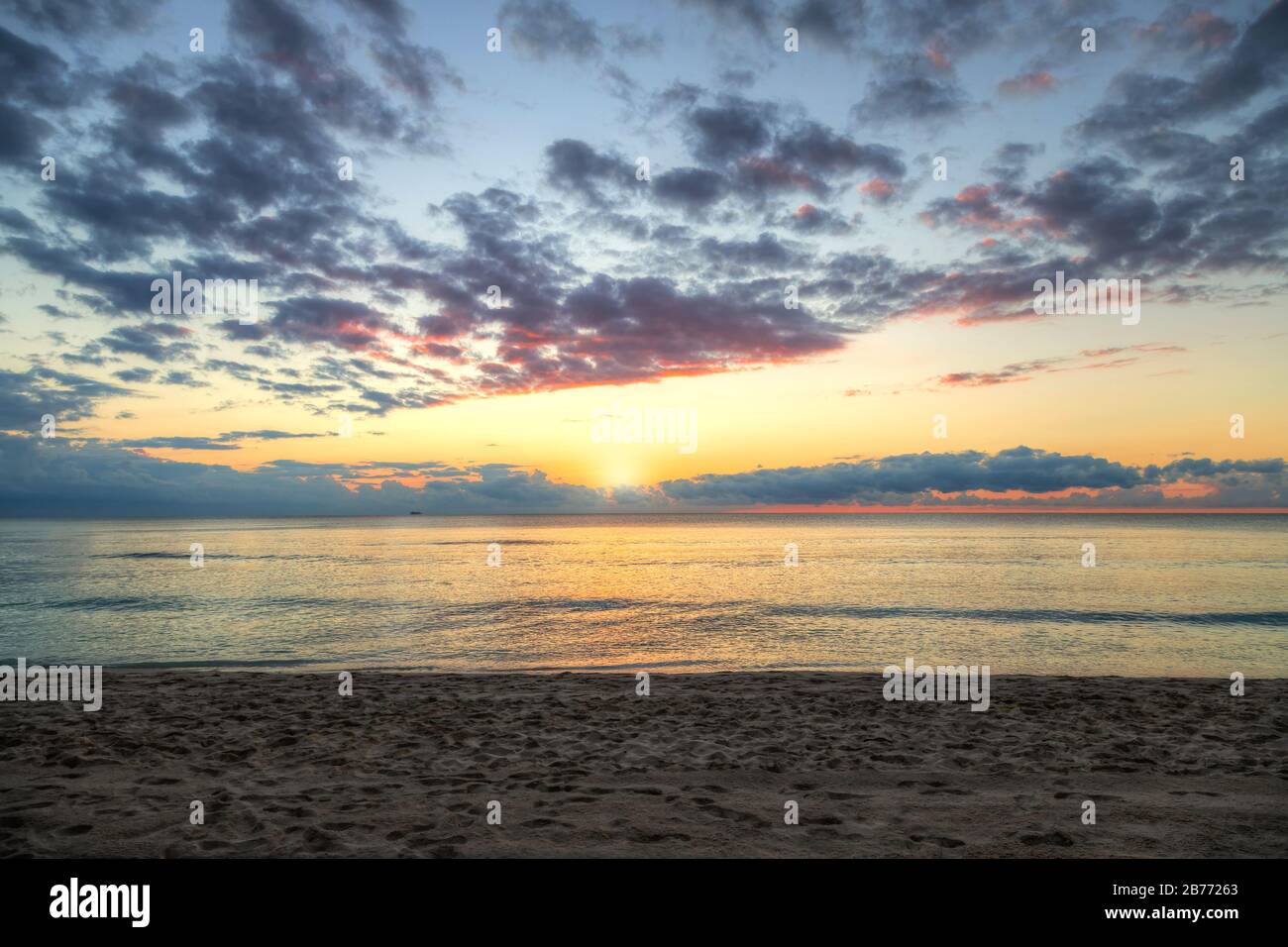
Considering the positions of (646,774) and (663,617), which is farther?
(663,617)

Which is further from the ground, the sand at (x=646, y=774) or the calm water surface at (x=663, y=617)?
the sand at (x=646, y=774)

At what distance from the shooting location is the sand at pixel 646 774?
772 centimetres

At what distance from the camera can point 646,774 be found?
33.4 ft

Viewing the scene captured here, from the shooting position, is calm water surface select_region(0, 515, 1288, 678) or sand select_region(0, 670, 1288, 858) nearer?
sand select_region(0, 670, 1288, 858)

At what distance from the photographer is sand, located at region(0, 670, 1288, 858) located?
7.72 metres

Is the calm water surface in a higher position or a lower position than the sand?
lower

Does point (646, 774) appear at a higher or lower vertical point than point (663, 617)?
higher

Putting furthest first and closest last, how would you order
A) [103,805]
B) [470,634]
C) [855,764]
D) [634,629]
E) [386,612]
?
[386,612] → [634,629] → [470,634] → [855,764] → [103,805]

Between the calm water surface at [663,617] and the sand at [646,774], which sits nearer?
the sand at [646,774]
